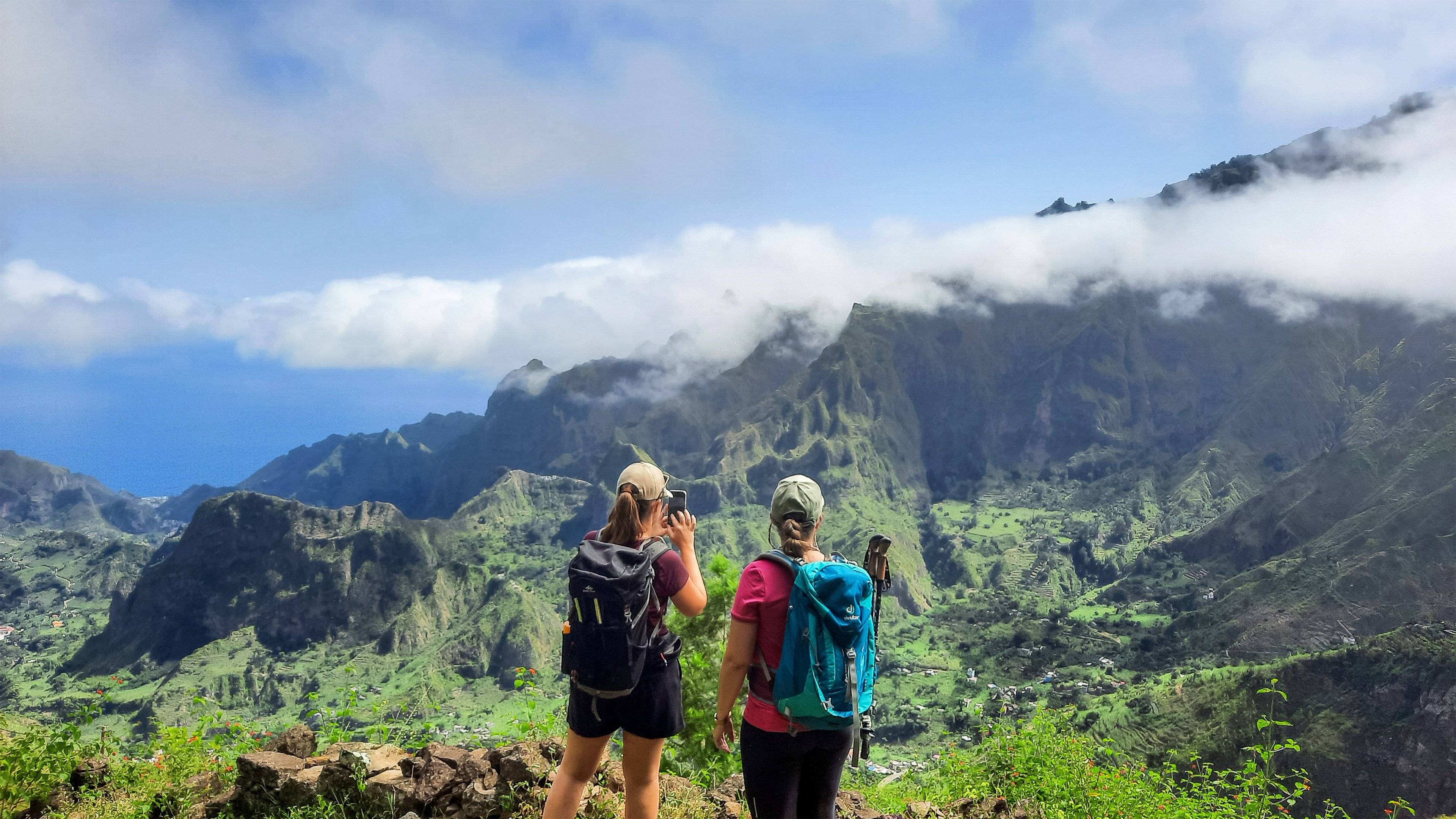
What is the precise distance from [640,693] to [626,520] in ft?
4.49

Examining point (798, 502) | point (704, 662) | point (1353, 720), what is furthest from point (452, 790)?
point (1353, 720)

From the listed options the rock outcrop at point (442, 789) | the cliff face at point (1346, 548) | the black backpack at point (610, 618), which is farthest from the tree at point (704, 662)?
the cliff face at point (1346, 548)

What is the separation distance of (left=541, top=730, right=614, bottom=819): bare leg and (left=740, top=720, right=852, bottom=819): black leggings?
845 mm

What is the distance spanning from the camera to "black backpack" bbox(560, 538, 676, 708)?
561 centimetres

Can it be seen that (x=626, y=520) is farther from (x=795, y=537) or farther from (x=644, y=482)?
(x=795, y=537)

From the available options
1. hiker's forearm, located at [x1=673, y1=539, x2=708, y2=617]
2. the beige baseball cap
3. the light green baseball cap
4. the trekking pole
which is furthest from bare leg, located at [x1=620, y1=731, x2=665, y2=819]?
the light green baseball cap

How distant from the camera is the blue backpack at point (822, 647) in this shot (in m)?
5.39

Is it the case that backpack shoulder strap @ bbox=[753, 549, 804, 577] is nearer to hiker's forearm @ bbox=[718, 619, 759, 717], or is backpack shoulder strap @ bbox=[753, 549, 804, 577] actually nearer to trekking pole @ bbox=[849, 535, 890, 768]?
hiker's forearm @ bbox=[718, 619, 759, 717]

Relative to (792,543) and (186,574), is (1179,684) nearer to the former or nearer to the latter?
(792,543)

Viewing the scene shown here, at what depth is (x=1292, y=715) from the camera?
7756cm

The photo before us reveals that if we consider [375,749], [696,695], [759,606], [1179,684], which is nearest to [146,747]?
[375,749]

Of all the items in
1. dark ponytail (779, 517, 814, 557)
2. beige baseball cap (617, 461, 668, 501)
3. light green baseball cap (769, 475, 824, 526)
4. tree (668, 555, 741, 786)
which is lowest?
tree (668, 555, 741, 786)

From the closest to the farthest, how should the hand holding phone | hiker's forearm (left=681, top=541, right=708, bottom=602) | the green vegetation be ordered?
hiker's forearm (left=681, top=541, right=708, bottom=602) < the hand holding phone < the green vegetation

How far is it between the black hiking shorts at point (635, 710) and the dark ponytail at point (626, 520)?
0.96m
